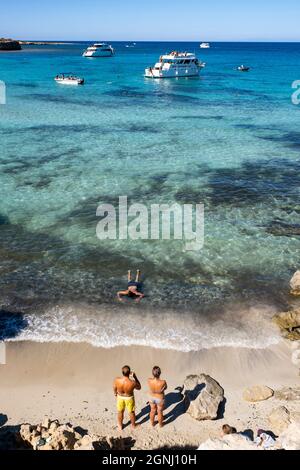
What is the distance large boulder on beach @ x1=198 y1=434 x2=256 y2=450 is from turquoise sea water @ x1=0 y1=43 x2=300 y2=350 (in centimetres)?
465

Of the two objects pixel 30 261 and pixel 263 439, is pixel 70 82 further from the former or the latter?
pixel 263 439

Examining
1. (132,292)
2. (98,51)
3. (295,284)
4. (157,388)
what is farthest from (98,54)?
(157,388)

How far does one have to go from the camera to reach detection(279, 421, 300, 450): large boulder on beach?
8.30 meters

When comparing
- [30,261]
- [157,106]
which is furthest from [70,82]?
[30,261]

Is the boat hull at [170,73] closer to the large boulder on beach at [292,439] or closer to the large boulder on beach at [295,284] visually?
the large boulder on beach at [295,284]

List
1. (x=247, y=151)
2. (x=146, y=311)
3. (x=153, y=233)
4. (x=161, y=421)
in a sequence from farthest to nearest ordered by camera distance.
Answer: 1. (x=247, y=151)
2. (x=153, y=233)
3. (x=146, y=311)
4. (x=161, y=421)

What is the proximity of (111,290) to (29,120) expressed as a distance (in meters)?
32.2

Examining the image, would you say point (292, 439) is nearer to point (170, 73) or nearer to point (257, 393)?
point (257, 393)

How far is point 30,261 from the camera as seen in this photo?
1775 centimetres

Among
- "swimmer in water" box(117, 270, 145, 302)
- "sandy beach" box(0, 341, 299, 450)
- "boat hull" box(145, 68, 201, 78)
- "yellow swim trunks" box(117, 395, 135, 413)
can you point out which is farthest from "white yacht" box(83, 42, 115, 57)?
"yellow swim trunks" box(117, 395, 135, 413)

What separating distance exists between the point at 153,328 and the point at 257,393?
424 centimetres

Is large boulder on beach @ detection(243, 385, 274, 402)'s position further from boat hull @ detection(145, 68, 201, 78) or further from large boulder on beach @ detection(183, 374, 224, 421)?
boat hull @ detection(145, 68, 201, 78)

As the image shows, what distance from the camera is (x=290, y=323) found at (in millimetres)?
13766

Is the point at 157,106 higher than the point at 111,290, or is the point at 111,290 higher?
the point at 157,106
